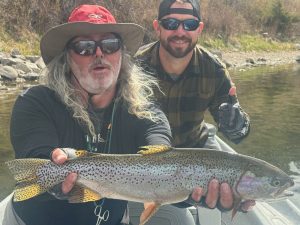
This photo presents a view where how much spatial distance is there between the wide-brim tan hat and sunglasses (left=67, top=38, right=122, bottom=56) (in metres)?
0.06

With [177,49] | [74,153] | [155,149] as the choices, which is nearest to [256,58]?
[177,49]

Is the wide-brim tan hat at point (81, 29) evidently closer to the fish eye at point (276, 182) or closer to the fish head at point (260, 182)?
the fish head at point (260, 182)

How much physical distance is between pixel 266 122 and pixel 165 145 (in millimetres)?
10101

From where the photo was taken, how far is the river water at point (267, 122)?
8969 mm

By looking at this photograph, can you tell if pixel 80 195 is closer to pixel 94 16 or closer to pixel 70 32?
pixel 70 32

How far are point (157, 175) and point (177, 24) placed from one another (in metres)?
2.12

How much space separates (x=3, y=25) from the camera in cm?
1986

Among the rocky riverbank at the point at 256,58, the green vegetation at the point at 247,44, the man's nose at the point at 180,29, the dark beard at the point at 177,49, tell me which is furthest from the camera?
the green vegetation at the point at 247,44

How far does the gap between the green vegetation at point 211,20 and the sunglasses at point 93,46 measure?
16.0m

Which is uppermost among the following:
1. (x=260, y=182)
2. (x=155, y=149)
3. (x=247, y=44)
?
(x=155, y=149)

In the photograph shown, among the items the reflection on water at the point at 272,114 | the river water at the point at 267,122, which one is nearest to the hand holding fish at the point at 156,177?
the river water at the point at 267,122

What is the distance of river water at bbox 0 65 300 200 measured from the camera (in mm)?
8969

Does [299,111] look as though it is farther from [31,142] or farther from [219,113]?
[31,142]

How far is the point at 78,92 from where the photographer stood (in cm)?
311
